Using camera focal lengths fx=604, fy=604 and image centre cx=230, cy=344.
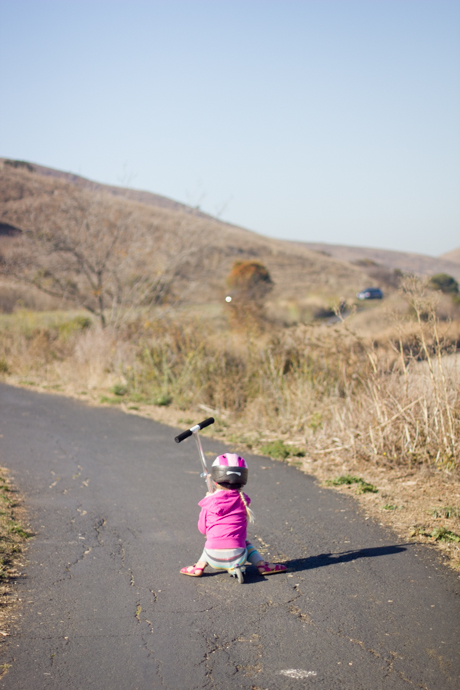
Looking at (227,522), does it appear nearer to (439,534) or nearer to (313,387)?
(439,534)

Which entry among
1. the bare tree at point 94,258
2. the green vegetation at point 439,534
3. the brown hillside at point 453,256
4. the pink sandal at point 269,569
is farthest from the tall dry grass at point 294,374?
the brown hillside at point 453,256

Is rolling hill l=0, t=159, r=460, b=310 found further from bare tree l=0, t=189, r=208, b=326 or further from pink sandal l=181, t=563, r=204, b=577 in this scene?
pink sandal l=181, t=563, r=204, b=577

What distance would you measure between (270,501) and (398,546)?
1.73 m

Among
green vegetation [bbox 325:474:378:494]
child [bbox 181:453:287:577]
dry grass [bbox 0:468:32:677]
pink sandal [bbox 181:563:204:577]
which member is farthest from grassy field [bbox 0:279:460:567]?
dry grass [bbox 0:468:32:677]

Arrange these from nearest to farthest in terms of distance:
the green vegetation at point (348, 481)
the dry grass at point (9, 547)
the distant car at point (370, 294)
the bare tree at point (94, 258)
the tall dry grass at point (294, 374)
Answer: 1. the dry grass at point (9, 547)
2. the green vegetation at point (348, 481)
3. the tall dry grass at point (294, 374)
4. the bare tree at point (94, 258)
5. the distant car at point (370, 294)

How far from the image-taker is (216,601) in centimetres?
426

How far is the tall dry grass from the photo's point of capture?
729cm

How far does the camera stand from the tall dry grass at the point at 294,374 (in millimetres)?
Result: 7289

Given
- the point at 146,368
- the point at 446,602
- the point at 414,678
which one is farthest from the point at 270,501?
the point at 146,368

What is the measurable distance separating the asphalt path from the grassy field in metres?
0.67

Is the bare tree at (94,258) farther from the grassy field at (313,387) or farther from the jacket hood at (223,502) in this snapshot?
the jacket hood at (223,502)

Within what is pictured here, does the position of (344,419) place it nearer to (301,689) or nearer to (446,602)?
(446,602)

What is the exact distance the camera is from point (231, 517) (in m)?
4.65

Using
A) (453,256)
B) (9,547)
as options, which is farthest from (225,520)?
(453,256)
